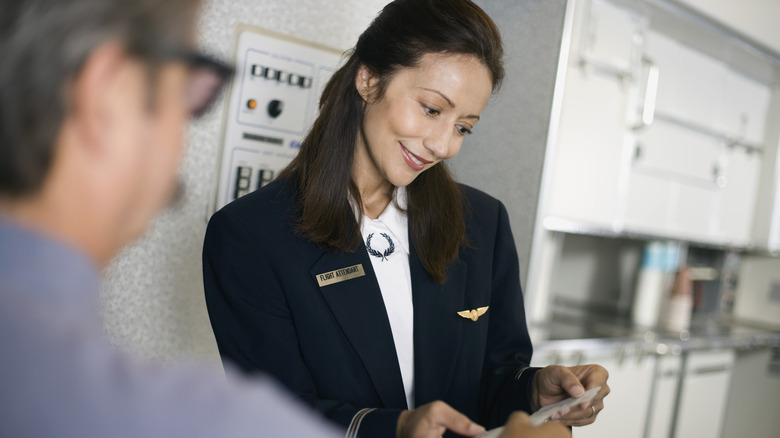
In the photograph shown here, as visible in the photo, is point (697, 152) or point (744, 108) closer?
point (697, 152)

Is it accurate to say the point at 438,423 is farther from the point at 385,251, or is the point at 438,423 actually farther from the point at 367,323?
the point at 385,251

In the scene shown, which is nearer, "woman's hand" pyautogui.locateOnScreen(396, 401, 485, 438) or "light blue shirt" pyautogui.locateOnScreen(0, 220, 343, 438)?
"light blue shirt" pyautogui.locateOnScreen(0, 220, 343, 438)

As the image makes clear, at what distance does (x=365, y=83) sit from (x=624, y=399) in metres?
1.68

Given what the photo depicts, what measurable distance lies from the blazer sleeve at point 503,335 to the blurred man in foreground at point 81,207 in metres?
0.95

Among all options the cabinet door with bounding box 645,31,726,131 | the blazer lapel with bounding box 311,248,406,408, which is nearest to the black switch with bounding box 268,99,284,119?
the blazer lapel with bounding box 311,248,406,408

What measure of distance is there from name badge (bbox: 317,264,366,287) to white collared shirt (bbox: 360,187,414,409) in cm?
5

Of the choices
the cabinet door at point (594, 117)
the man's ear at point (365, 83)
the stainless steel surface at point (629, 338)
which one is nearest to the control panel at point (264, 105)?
the man's ear at point (365, 83)

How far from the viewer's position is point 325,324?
3.76 feet

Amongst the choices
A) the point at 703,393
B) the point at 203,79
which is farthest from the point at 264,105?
the point at 703,393

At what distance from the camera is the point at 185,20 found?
1.21 ft

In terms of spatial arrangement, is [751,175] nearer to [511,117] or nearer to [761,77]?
[761,77]

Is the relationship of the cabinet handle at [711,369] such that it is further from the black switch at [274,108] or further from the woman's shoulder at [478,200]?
the black switch at [274,108]

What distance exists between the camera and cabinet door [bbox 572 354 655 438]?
89.0 inches

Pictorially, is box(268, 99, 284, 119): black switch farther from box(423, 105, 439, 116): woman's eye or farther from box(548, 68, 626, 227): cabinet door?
box(548, 68, 626, 227): cabinet door
